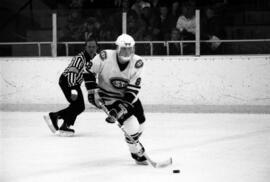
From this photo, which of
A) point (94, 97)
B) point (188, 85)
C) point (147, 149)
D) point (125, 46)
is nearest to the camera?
point (125, 46)

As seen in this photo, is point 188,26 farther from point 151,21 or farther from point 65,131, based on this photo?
point 65,131

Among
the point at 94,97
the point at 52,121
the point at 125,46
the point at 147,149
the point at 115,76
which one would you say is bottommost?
the point at 147,149

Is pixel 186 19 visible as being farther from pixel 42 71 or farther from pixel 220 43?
pixel 42 71

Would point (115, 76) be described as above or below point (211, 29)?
below

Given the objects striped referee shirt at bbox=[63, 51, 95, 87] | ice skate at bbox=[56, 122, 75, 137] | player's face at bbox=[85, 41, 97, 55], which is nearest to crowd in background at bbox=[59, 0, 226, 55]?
striped referee shirt at bbox=[63, 51, 95, 87]

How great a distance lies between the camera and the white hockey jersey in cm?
512

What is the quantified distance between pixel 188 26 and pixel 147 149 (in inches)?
166

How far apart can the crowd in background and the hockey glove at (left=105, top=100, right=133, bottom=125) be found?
484 cm

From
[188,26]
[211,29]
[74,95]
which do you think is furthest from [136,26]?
[74,95]

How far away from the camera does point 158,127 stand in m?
7.87

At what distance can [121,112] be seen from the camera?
5.01 m

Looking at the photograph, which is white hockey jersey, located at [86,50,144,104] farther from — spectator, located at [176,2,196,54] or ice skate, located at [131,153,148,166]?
spectator, located at [176,2,196,54]

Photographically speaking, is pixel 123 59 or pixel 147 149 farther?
pixel 147 149

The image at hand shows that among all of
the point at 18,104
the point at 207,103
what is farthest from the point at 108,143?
the point at 18,104
